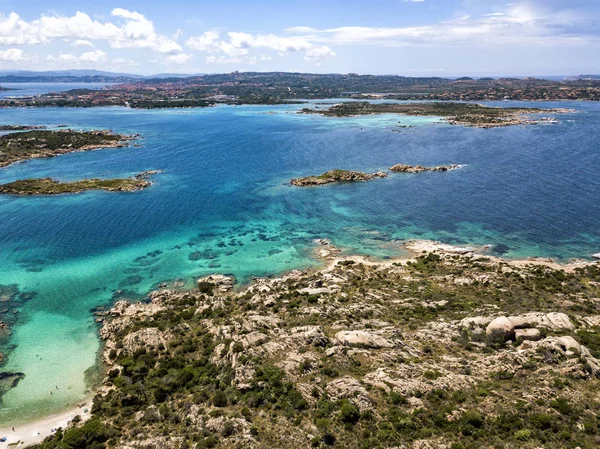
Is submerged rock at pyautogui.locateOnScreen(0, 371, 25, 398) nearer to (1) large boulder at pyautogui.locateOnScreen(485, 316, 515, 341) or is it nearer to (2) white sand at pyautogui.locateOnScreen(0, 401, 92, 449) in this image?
(2) white sand at pyautogui.locateOnScreen(0, 401, 92, 449)

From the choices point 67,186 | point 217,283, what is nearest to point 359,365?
point 217,283

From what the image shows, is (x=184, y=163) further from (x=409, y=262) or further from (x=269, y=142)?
(x=409, y=262)

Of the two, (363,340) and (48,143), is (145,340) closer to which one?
(363,340)

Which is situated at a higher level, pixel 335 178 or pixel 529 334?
pixel 335 178

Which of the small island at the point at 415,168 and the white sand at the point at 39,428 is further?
the small island at the point at 415,168

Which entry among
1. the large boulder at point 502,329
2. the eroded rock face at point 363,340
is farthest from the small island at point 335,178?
the large boulder at point 502,329

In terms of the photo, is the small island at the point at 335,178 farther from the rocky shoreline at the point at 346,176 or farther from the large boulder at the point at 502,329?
the large boulder at the point at 502,329
